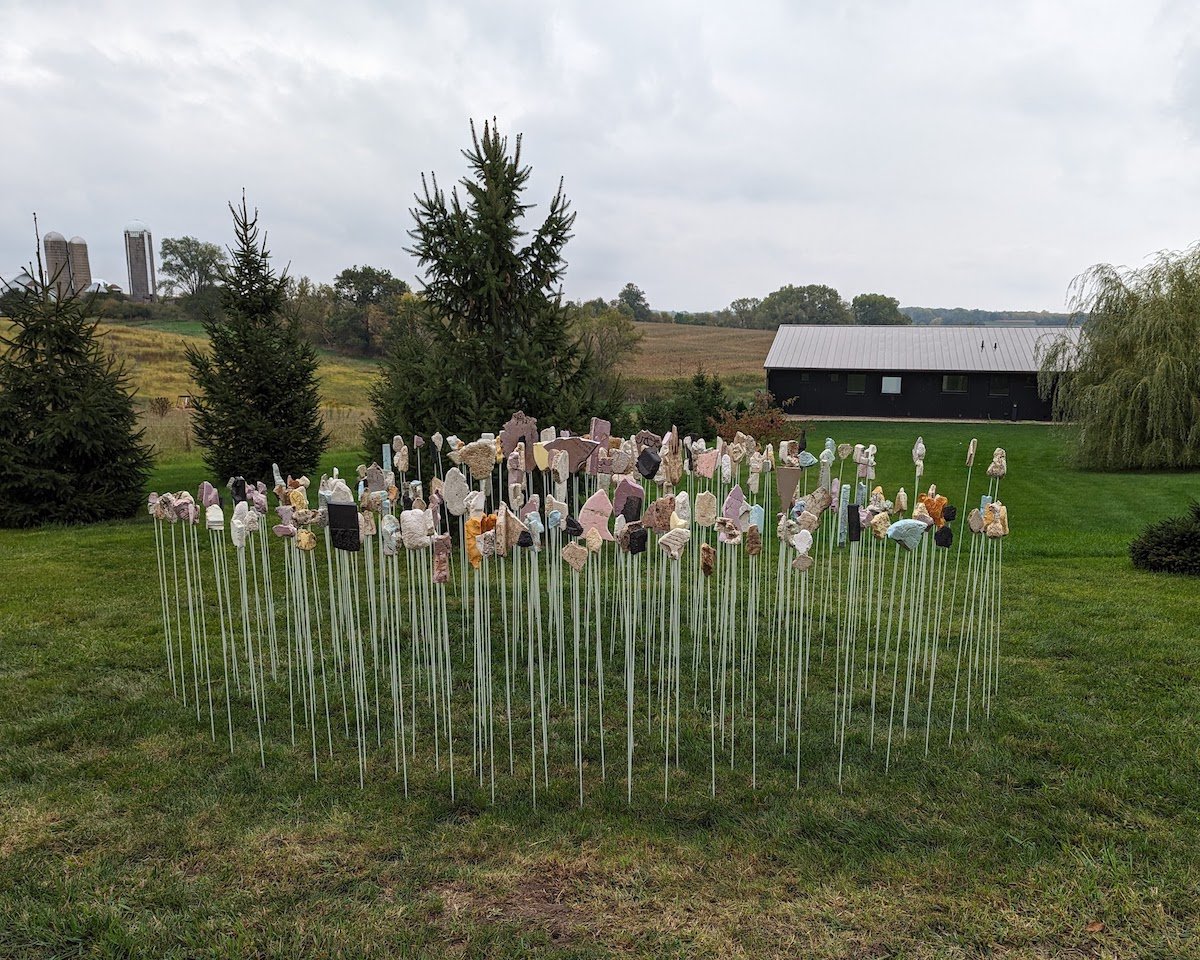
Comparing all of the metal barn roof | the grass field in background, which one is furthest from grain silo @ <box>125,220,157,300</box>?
the metal barn roof

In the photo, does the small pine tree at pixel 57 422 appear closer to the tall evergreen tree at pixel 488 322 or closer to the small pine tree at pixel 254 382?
the small pine tree at pixel 254 382

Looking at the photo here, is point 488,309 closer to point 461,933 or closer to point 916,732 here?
point 916,732

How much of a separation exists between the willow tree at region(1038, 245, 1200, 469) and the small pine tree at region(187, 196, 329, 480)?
15400mm

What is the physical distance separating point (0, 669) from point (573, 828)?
4366 mm

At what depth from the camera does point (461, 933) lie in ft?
9.29

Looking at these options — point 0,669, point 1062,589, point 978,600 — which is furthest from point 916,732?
point 0,669

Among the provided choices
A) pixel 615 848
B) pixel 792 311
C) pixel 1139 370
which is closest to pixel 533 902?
pixel 615 848

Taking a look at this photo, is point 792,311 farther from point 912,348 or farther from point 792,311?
point 912,348

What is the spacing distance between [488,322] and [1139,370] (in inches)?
559

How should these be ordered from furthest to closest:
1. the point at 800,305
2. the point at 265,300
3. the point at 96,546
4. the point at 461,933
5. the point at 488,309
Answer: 1. the point at 800,305
2. the point at 265,300
3. the point at 96,546
4. the point at 488,309
5. the point at 461,933

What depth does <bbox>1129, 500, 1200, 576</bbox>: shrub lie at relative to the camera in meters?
7.69

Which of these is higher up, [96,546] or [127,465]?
[127,465]

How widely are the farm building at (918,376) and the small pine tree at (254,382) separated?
19456 mm

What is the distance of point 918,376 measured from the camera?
28.9 m
